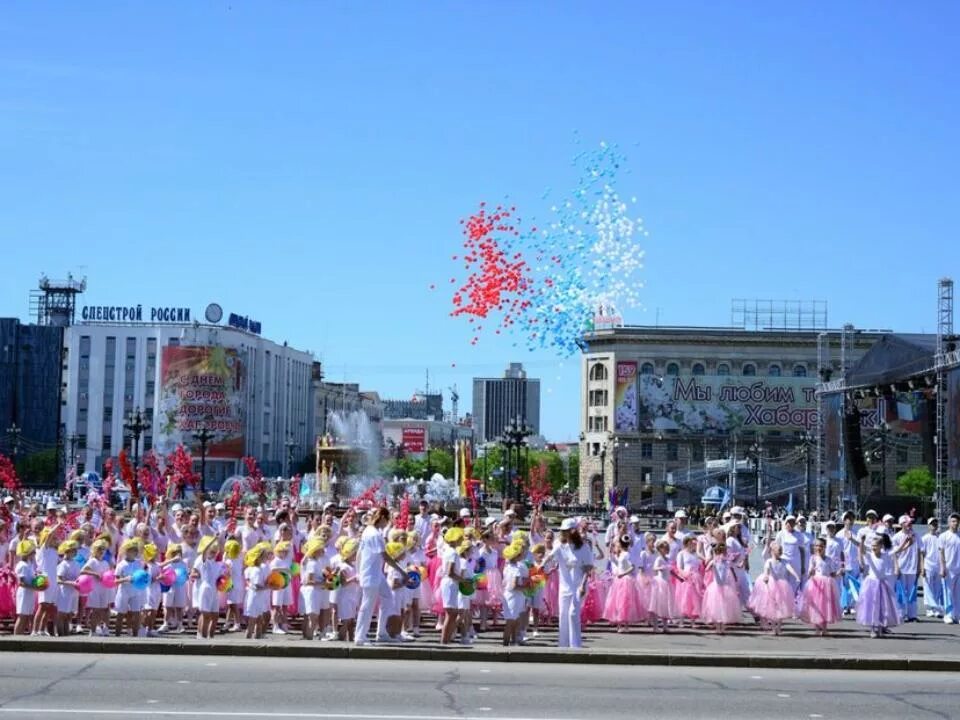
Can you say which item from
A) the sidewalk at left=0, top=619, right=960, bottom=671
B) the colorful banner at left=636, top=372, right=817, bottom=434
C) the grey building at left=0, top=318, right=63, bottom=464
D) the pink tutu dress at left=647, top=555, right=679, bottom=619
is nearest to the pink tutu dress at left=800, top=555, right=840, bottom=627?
the pink tutu dress at left=647, top=555, right=679, bottom=619

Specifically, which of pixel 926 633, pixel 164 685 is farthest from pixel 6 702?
pixel 926 633

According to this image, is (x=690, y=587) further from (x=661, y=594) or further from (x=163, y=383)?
(x=163, y=383)

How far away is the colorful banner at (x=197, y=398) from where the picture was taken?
124 m

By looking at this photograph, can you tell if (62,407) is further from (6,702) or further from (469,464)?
(6,702)

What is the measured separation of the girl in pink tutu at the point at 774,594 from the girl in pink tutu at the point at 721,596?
1.01ft

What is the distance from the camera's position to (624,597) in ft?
74.2

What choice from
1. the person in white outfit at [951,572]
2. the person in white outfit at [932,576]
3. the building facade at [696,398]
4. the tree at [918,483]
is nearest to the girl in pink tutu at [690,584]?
the person in white outfit at [951,572]

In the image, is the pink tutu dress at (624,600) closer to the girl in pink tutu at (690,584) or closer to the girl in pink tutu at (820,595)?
the girl in pink tutu at (690,584)

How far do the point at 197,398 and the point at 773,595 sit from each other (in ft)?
353

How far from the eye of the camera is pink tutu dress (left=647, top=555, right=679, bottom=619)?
2259 cm

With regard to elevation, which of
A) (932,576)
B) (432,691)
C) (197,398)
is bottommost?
(432,691)

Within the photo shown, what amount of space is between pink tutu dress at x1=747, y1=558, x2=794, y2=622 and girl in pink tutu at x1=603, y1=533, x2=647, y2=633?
1.80 m

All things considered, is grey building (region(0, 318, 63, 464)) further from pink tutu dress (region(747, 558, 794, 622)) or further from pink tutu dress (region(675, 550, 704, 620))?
pink tutu dress (region(747, 558, 794, 622))

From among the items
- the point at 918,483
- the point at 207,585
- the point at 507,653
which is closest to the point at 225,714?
the point at 507,653
